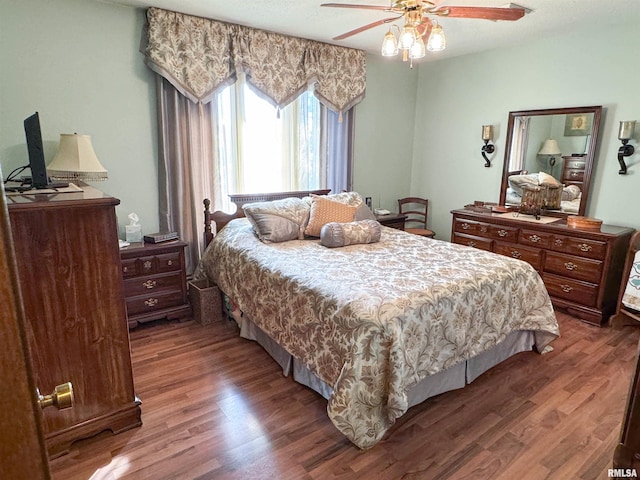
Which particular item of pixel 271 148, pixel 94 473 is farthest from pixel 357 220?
pixel 94 473

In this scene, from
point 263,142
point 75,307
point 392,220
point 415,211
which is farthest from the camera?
point 415,211

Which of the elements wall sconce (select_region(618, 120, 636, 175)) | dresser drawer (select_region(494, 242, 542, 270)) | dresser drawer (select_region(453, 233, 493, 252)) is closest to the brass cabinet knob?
dresser drawer (select_region(494, 242, 542, 270))

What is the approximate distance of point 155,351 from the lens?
9.36ft

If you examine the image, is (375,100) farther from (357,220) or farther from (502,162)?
(357,220)

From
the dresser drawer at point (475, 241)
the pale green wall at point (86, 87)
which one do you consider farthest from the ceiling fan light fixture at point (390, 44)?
the dresser drawer at point (475, 241)

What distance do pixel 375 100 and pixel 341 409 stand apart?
3.81 m

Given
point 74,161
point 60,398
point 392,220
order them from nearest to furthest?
1. point 60,398
2. point 74,161
3. point 392,220

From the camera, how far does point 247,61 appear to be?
11.8ft

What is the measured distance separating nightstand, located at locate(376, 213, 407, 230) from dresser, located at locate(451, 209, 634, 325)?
3.47ft

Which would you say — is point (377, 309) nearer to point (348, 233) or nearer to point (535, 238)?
point (348, 233)

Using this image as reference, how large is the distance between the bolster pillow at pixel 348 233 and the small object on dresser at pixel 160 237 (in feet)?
4.23

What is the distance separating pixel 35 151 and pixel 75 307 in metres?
0.84

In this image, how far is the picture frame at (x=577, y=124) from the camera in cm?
359

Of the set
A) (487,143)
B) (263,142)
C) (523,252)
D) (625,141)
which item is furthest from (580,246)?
(263,142)
